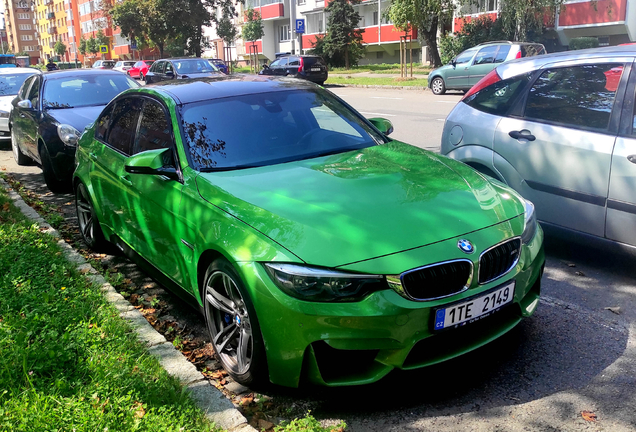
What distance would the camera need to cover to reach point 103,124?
557 cm

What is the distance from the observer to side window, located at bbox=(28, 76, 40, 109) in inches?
372

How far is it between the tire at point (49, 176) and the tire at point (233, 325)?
18.7 feet

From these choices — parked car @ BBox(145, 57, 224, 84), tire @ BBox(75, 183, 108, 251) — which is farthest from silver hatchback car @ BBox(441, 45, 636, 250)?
parked car @ BBox(145, 57, 224, 84)

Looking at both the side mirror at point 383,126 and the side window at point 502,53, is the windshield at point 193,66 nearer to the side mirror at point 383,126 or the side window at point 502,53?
the side window at point 502,53

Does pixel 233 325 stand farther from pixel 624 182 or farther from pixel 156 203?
pixel 624 182

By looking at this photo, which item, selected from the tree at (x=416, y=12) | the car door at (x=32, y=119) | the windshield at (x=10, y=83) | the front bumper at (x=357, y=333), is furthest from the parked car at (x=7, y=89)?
the tree at (x=416, y=12)

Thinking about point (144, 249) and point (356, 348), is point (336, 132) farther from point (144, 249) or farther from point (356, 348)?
point (356, 348)

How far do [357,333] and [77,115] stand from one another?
7.11m

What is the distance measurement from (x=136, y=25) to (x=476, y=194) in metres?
56.8

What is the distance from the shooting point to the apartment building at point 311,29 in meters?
48.0

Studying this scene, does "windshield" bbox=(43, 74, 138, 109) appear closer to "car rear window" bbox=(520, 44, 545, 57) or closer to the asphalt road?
the asphalt road

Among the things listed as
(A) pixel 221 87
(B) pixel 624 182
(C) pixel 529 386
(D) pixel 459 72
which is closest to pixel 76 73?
(A) pixel 221 87

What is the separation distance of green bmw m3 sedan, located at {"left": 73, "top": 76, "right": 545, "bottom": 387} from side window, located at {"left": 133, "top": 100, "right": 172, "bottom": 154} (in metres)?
0.02

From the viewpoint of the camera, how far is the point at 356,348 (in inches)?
114
